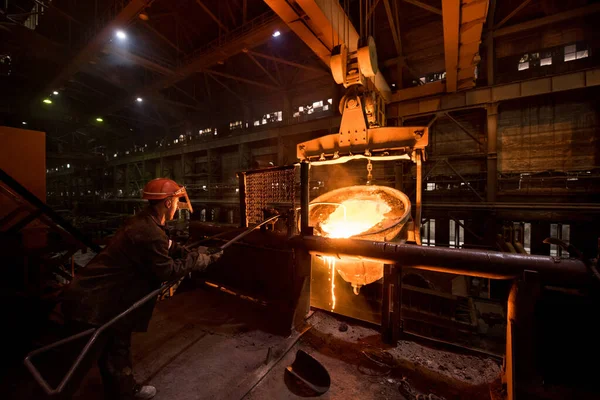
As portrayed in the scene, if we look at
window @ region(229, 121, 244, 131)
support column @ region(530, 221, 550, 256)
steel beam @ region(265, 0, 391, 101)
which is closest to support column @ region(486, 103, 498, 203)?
support column @ region(530, 221, 550, 256)

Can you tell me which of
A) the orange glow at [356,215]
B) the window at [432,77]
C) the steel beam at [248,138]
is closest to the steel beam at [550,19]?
the window at [432,77]

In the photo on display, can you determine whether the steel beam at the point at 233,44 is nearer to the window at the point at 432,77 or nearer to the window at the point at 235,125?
the window at the point at 235,125

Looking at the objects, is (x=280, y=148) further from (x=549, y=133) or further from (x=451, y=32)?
(x=549, y=133)

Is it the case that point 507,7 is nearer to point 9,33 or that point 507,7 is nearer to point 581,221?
point 581,221

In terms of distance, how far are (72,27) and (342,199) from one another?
17969 mm

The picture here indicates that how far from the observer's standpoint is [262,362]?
2.56 metres

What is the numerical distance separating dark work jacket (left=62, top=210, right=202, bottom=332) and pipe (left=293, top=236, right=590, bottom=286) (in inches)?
65.1

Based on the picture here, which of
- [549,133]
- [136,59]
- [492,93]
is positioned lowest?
[549,133]

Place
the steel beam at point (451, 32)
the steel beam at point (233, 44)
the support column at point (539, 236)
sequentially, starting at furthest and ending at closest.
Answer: the steel beam at point (233, 44) → the support column at point (539, 236) → the steel beam at point (451, 32)

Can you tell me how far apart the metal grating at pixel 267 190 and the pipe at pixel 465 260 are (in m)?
0.87

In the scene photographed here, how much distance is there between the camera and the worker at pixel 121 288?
1884 mm

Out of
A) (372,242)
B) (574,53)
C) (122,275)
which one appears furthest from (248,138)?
(574,53)

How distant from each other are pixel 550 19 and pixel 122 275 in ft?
40.9

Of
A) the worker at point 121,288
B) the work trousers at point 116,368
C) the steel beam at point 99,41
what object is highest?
the steel beam at point 99,41
